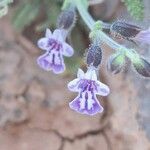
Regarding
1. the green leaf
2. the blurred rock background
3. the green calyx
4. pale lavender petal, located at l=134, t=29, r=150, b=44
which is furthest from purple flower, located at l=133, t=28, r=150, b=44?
the blurred rock background

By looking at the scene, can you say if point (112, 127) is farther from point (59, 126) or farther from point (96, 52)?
point (96, 52)

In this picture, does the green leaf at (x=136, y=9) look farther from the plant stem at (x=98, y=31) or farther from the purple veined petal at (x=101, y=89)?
the purple veined petal at (x=101, y=89)

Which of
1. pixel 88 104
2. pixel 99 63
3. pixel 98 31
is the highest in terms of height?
pixel 98 31

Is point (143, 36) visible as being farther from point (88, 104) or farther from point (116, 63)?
point (88, 104)

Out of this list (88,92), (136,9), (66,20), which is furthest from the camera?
(136,9)

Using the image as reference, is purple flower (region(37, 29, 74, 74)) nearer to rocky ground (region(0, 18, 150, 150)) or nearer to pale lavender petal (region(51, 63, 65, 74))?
pale lavender petal (region(51, 63, 65, 74))

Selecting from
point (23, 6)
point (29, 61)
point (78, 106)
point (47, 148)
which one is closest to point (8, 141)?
point (47, 148)

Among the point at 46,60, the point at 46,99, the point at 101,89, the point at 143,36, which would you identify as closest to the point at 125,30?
the point at 143,36

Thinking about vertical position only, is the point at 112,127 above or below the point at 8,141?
below

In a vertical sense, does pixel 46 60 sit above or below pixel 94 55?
above
